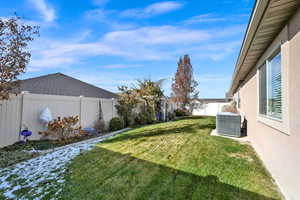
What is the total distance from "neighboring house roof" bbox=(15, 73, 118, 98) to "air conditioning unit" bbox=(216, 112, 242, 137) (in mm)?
11729

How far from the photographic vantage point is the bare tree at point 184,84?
20.8 meters

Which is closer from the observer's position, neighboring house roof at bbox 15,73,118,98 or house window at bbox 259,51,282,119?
house window at bbox 259,51,282,119

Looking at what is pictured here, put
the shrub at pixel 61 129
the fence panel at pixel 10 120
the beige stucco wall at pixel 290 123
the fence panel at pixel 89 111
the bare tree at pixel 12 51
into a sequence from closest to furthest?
the beige stucco wall at pixel 290 123 < the bare tree at pixel 12 51 < the fence panel at pixel 10 120 < the shrub at pixel 61 129 < the fence panel at pixel 89 111

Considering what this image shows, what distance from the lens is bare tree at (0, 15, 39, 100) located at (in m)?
4.91

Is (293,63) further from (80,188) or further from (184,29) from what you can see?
(184,29)

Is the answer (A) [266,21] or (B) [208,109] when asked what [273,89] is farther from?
(B) [208,109]

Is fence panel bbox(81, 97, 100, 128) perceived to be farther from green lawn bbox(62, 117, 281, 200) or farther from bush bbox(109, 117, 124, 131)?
green lawn bbox(62, 117, 281, 200)

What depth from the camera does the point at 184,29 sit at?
27.3 ft

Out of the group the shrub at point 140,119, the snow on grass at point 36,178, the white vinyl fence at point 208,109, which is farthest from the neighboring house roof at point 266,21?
the white vinyl fence at point 208,109

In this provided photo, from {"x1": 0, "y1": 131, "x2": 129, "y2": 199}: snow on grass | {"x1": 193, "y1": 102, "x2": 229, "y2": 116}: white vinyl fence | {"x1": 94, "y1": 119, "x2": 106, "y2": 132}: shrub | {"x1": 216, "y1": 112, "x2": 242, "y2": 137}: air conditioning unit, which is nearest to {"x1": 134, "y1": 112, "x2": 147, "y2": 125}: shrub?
{"x1": 94, "y1": 119, "x2": 106, "y2": 132}: shrub

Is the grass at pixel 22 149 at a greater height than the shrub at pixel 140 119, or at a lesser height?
lesser

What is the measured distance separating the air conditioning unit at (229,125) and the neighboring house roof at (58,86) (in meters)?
11.7

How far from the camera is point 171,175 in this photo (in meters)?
3.22

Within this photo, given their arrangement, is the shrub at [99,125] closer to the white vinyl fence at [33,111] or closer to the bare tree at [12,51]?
the white vinyl fence at [33,111]
